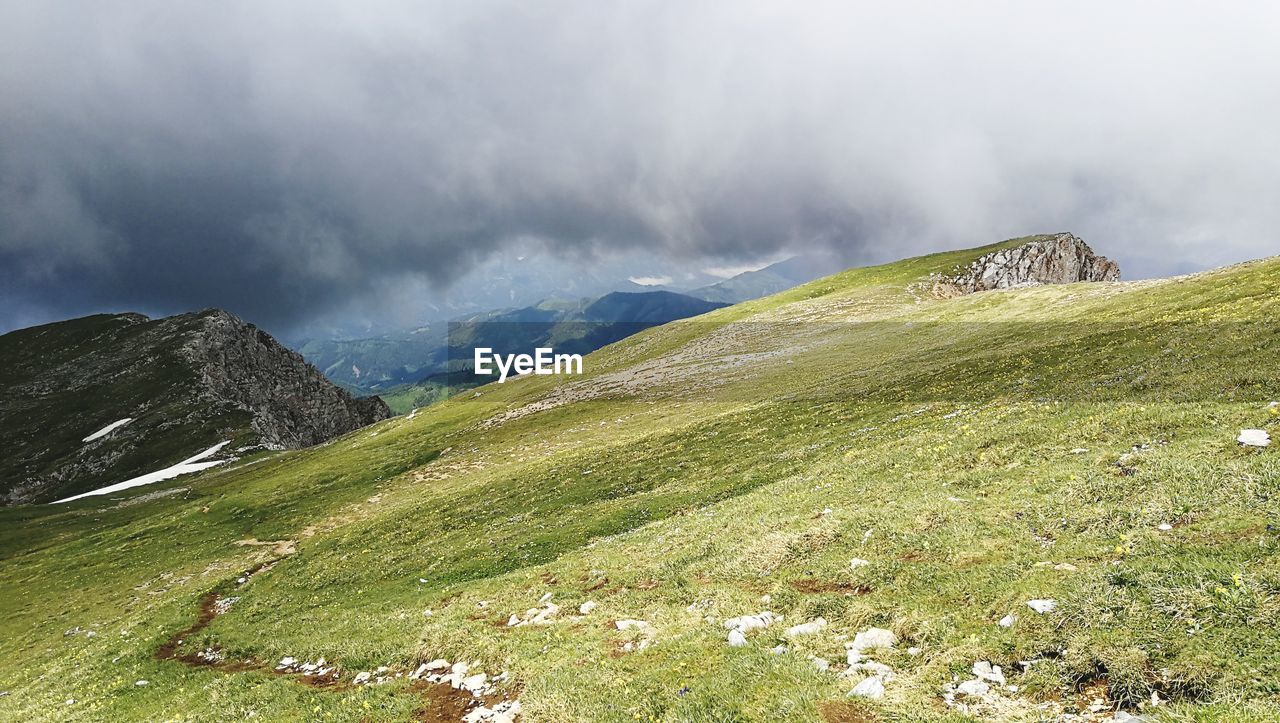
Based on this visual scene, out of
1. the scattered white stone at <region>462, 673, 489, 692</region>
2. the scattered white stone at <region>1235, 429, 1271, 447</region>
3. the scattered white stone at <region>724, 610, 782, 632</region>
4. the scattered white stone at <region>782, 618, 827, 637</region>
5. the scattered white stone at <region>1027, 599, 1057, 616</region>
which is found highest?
the scattered white stone at <region>1235, 429, 1271, 447</region>

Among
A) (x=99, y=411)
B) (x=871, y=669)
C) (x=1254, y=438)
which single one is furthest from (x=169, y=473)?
(x=1254, y=438)

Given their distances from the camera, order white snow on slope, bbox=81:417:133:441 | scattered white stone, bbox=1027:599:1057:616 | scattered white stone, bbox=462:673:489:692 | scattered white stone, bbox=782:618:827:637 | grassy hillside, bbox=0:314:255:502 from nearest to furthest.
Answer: scattered white stone, bbox=1027:599:1057:616 < scattered white stone, bbox=782:618:827:637 < scattered white stone, bbox=462:673:489:692 < grassy hillside, bbox=0:314:255:502 < white snow on slope, bbox=81:417:133:441

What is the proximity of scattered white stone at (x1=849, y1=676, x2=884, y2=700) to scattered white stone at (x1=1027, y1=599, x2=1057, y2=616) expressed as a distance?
144 inches

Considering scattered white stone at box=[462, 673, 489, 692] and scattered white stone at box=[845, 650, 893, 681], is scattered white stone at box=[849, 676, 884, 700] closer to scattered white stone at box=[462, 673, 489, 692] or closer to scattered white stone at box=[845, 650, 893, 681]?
scattered white stone at box=[845, 650, 893, 681]

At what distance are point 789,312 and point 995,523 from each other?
131 metres

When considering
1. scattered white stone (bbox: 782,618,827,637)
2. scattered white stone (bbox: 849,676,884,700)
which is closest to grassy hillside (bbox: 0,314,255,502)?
scattered white stone (bbox: 782,618,827,637)

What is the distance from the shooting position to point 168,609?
34062 millimetres

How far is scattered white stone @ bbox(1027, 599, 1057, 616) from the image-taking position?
34.3 ft

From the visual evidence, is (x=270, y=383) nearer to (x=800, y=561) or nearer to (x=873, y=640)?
(x=800, y=561)

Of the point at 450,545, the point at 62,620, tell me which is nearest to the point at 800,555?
the point at 450,545

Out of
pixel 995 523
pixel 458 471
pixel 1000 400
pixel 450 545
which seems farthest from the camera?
pixel 458 471

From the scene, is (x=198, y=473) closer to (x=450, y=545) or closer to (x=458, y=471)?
(x=458, y=471)

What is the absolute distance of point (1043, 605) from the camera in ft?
34.8

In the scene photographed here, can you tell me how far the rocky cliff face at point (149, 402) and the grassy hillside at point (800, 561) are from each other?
71.9m
